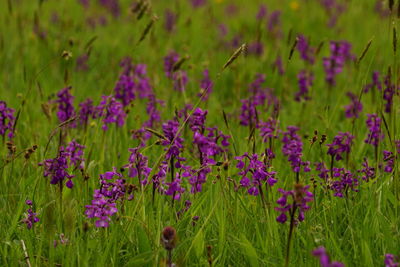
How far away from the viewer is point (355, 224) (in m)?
2.73

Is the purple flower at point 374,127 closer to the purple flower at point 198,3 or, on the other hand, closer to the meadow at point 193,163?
the meadow at point 193,163

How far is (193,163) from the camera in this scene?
3.74 meters

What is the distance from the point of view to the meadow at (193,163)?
2.51 m

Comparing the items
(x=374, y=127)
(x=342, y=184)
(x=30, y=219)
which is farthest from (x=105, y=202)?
(x=374, y=127)

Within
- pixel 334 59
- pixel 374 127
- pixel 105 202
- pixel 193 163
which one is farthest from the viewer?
pixel 334 59

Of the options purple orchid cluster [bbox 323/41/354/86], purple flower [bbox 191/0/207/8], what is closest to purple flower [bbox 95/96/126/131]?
purple orchid cluster [bbox 323/41/354/86]

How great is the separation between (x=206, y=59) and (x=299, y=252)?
4319mm

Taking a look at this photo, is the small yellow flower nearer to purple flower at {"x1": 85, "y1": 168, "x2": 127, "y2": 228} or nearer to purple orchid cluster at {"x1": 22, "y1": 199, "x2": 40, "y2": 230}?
purple flower at {"x1": 85, "y1": 168, "x2": 127, "y2": 228}

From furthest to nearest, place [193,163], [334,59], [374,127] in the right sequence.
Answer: [334,59] → [193,163] → [374,127]

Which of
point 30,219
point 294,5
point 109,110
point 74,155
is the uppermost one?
point 294,5

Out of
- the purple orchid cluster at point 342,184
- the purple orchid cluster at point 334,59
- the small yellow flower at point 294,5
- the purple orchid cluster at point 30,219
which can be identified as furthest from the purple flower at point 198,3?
the purple orchid cluster at point 30,219

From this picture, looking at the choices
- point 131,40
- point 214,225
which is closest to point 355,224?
point 214,225

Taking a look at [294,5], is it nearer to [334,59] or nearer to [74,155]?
[334,59]

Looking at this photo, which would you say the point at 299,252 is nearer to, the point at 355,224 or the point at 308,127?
the point at 355,224
